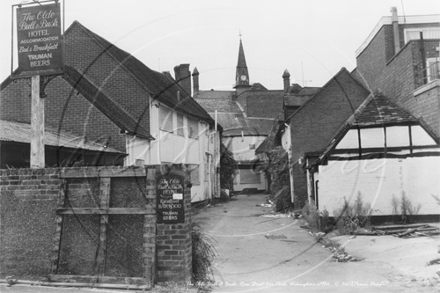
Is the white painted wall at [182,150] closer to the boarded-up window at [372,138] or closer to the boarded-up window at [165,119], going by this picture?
the boarded-up window at [165,119]

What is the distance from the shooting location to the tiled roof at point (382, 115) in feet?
47.6

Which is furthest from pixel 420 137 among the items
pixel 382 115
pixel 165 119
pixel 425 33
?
pixel 165 119

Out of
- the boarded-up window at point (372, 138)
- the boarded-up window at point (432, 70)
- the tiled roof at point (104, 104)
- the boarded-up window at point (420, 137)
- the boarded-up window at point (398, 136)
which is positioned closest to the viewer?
the boarded-up window at point (420, 137)

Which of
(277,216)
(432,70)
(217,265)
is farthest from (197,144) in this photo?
(217,265)

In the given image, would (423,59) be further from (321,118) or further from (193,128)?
(193,128)

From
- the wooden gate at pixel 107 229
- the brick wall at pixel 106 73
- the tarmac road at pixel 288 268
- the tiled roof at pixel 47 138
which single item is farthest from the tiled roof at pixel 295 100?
the wooden gate at pixel 107 229

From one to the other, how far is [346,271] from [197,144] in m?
18.5

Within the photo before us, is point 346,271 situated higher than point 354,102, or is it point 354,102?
point 354,102

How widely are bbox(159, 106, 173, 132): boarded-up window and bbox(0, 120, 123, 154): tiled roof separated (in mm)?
5220

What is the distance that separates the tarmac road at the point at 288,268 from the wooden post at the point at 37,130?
12.8 ft

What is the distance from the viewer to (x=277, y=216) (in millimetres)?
20422

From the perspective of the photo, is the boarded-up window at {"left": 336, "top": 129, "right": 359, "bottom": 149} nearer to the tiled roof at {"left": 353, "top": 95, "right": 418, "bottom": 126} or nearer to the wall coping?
the tiled roof at {"left": 353, "top": 95, "right": 418, "bottom": 126}

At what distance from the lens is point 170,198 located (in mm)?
6141

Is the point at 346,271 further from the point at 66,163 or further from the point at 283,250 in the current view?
the point at 66,163
